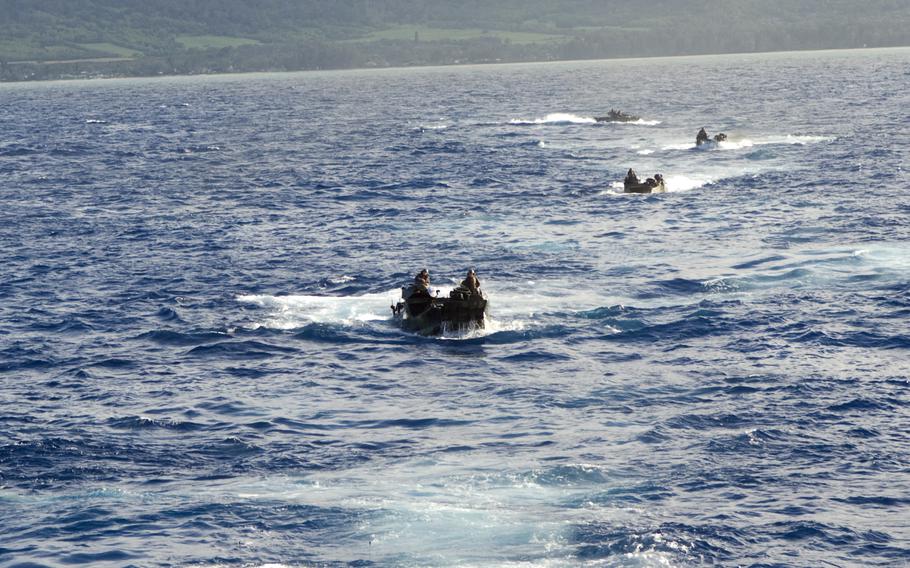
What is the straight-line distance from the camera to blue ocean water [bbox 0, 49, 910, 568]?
33688 mm

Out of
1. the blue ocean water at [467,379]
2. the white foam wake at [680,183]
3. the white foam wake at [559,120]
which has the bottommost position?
the blue ocean water at [467,379]

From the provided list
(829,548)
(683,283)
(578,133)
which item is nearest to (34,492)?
(829,548)

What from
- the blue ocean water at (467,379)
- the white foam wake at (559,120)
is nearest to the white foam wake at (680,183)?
the blue ocean water at (467,379)

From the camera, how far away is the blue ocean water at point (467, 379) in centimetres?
3369

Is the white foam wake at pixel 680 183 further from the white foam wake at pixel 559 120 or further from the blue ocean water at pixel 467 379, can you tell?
the white foam wake at pixel 559 120

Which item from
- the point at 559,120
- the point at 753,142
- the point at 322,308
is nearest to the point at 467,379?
the point at 322,308

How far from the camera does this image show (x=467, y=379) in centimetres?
4706

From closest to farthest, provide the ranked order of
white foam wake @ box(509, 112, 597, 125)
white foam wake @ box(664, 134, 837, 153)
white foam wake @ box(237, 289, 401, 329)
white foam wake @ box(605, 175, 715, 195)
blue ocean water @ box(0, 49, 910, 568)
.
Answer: blue ocean water @ box(0, 49, 910, 568) < white foam wake @ box(237, 289, 401, 329) < white foam wake @ box(605, 175, 715, 195) < white foam wake @ box(664, 134, 837, 153) < white foam wake @ box(509, 112, 597, 125)

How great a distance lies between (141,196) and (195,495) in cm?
6622

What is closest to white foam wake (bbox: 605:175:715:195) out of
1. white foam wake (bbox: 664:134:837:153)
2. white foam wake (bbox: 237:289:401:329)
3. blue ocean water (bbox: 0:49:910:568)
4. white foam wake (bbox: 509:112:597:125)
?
blue ocean water (bbox: 0:49:910:568)

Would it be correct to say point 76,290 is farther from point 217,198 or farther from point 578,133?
point 578,133

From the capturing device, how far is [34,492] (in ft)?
121

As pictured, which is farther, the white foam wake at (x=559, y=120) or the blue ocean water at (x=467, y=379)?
the white foam wake at (x=559, y=120)

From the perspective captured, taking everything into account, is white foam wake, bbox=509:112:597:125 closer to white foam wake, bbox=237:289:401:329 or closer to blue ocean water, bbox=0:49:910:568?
blue ocean water, bbox=0:49:910:568
